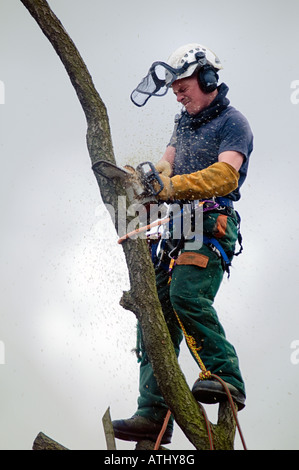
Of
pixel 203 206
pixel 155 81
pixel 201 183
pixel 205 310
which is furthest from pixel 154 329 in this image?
pixel 155 81

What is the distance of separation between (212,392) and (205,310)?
0.63m

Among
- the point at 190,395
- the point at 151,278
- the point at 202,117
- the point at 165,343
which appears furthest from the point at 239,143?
the point at 190,395

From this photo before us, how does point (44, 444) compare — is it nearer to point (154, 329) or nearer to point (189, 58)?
point (154, 329)

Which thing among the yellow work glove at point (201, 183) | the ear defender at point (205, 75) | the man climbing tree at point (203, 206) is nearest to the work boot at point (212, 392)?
the man climbing tree at point (203, 206)

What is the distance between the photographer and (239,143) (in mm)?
4797

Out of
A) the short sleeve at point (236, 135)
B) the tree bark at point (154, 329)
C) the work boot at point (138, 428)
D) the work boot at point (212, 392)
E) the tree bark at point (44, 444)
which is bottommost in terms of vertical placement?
the work boot at point (138, 428)

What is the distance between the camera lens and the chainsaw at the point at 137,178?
4.17 metres

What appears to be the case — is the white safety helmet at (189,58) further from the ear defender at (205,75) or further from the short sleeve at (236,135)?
the short sleeve at (236,135)

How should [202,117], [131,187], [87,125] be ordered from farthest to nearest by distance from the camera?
[202,117] < [87,125] < [131,187]

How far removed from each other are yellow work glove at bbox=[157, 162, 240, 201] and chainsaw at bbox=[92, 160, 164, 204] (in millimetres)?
63

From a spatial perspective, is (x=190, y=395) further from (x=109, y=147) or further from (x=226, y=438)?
(x=109, y=147)

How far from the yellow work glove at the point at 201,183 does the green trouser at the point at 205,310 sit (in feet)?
1.68

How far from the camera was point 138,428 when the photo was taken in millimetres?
4992

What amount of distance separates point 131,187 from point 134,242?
0.39 meters
